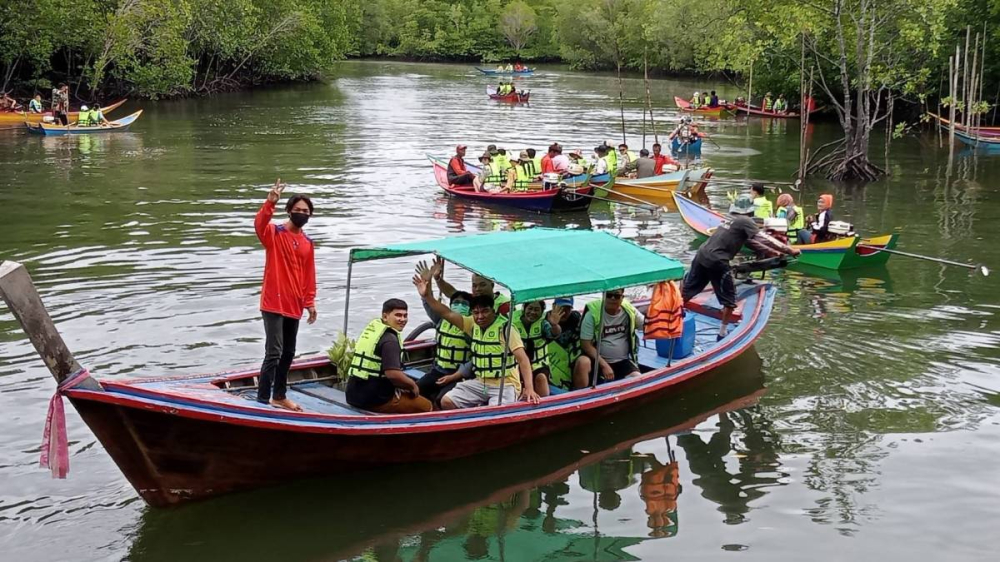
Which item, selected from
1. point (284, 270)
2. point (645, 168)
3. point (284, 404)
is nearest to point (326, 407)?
point (284, 404)

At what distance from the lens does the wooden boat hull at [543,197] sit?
22125 millimetres

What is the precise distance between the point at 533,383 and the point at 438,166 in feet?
52.9

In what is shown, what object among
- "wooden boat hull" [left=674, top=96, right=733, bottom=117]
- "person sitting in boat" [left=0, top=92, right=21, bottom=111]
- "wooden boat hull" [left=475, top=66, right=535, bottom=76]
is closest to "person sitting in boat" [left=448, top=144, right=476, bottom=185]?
"person sitting in boat" [left=0, top=92, right=21, bottom=111]

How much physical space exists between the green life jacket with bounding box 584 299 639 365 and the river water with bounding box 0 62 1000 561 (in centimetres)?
77

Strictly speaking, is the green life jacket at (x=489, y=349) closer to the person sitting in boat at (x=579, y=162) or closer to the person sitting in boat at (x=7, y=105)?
the person sitting in boat at (x=579, y=162)

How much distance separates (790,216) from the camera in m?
17.6

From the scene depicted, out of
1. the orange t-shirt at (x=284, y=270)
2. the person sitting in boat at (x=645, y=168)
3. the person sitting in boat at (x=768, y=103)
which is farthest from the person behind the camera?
the person sitting in boat at (x=768, y=103)

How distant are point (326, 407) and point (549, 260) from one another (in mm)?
2478

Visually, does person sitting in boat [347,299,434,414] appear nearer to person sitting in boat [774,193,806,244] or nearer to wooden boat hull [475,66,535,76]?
person sitting in boat [774,193,806,244]

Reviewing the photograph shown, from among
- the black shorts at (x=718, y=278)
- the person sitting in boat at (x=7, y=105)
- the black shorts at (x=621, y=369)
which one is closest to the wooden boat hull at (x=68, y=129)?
the person sitting in boat at (x=7, y=105)

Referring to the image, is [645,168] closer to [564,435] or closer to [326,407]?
[564,435]

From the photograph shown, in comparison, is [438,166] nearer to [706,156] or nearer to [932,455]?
[706,156]

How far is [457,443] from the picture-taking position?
917cm

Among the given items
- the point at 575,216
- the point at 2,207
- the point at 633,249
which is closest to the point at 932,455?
the point at 633,249
